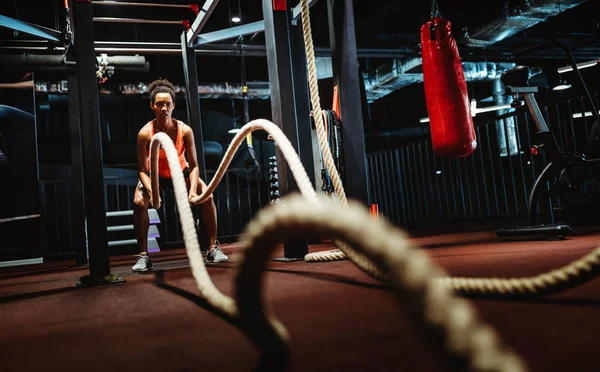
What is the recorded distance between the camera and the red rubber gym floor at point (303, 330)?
0.82 metres

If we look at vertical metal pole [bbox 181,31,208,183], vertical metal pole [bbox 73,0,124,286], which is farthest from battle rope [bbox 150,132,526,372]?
vertical metal pole [bbox 181,31,208,183]

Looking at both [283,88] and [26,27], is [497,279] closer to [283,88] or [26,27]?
[283,88]

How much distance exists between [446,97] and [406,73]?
601 cm

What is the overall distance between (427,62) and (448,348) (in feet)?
11.0

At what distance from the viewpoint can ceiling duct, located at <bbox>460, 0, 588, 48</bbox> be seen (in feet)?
22.7

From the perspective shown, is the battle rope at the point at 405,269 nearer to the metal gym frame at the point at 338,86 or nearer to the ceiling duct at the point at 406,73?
the metal gym frame at the point at 338,86

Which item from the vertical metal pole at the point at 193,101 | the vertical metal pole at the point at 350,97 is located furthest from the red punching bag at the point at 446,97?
the vertical metal pole at the point at 193,101

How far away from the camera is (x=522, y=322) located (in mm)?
1012

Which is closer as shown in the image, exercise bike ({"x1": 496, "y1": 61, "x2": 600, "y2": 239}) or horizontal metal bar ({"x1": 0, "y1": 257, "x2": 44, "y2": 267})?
exercise bike ({"x1": 496, "y1": 61, "x2": 600, "y2": 239})

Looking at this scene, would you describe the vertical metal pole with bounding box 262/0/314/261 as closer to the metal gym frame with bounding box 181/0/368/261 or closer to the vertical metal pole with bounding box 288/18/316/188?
the metal gym frame with bounding box 181/0/368/261

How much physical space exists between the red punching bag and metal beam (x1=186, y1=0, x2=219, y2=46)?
1820 millimetres

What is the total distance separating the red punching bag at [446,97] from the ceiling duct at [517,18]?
460 cm

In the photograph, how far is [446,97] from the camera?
11.0 ft

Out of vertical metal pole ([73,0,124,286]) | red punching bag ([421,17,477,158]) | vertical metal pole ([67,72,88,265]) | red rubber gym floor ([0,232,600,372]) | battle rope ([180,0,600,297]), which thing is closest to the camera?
red rubber gym floor ([0,232,600,372])
